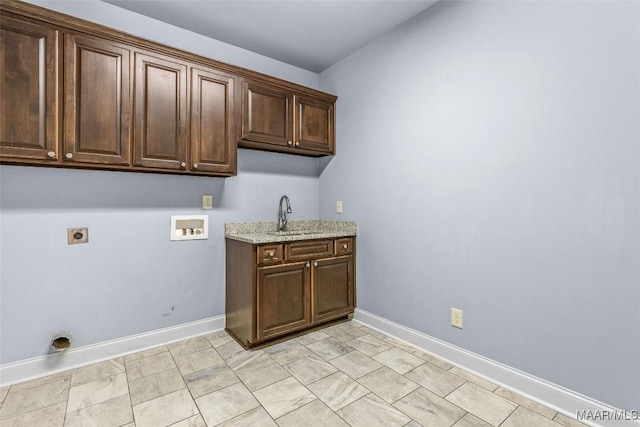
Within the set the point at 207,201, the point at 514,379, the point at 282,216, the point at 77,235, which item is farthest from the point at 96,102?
the point at 514,379

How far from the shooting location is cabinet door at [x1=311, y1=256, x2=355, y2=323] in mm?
2672

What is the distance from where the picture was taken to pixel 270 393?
180 centimetres

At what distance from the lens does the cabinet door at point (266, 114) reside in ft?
8.47

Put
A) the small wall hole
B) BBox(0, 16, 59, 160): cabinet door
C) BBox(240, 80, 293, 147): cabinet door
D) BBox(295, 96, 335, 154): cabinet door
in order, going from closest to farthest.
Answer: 1. BBox(0, 16, 59, 160): cabinet door
2. the small wall hole
3. BBox(240, 80, 293, 147): cabinet door
4. BBox(295, 96, 335, 154): cabinet door

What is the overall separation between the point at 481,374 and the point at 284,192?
224cm

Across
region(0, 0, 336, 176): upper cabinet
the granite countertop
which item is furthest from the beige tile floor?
region(0, 0, 336, 176): upper cabinet

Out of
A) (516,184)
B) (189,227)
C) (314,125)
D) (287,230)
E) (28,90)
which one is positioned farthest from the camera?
(287,230)

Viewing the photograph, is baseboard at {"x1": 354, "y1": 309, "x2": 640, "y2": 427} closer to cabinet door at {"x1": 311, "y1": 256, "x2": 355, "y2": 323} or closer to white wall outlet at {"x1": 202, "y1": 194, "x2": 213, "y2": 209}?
cabinet door at {"x1": 311, "y1": 256, "x2": 355, "y2": 323}

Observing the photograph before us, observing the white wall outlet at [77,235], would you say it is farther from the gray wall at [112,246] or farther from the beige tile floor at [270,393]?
the beige tile floor at [270,393]

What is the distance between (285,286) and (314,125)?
1582 mm

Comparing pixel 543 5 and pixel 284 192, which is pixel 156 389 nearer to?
pixel 284 192

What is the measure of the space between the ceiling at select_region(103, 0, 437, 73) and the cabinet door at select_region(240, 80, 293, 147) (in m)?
0.47

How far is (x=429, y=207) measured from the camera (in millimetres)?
2342

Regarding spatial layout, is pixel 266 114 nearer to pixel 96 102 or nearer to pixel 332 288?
pixel 96 102
